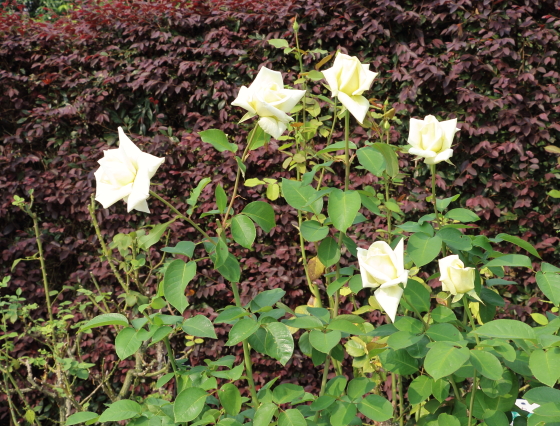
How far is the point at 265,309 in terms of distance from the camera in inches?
46.3

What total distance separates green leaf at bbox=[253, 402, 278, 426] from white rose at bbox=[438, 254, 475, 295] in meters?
0.46

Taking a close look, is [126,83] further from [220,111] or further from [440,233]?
[440,233]

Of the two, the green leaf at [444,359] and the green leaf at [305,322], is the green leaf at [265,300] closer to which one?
the green leaf at [305,322]

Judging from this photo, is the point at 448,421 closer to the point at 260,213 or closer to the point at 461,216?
the point at 461,216

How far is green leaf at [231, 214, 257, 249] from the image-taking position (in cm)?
118

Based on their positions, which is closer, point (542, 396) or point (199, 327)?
point (542, 396)

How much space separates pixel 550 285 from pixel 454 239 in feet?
0.79

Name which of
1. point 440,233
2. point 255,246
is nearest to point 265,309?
point 440,233

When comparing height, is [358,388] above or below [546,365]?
below

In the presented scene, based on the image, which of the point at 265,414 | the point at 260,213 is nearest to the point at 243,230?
the point at 260,213

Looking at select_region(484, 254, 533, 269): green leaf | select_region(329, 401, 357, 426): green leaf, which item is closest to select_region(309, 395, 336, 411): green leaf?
select_region(329, 401, 357, 426): green leaf

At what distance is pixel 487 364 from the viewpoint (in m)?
1.00

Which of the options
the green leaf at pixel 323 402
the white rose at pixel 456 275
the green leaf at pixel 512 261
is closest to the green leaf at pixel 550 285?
the green leaf at pixel 512 261

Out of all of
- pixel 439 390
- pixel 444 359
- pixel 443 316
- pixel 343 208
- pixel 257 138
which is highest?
pixel 257 138
